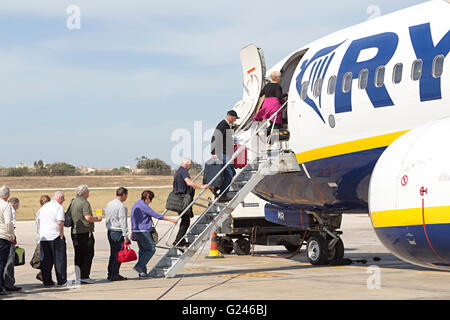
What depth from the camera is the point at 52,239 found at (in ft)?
51.9

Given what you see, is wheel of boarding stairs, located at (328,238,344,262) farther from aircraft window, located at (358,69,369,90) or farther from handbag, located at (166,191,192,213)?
aircraft window, located at (358,69,369,90)

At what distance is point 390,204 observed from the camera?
11.1 m

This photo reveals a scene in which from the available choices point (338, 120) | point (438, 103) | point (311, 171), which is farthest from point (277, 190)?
point (438, 103)

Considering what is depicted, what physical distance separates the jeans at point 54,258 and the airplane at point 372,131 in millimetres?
6677

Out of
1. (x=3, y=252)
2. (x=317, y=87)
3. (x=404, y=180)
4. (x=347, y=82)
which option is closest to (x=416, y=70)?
(x=347, y=82)

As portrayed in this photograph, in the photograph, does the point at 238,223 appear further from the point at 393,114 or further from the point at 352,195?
the point at 393,114

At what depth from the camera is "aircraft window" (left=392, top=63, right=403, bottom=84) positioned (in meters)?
15.4

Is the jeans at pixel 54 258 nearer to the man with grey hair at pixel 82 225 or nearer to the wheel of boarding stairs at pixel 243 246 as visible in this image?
the man with grey hair at pixel 82 225

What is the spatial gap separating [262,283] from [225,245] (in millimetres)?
10898

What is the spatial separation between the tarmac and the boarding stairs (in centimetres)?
51

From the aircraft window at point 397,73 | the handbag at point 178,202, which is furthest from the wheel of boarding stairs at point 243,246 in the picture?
the aircraft window at point 397,73

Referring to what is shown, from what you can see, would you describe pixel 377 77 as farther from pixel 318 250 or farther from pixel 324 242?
pixel 318 250

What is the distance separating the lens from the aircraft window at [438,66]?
47.3ft
